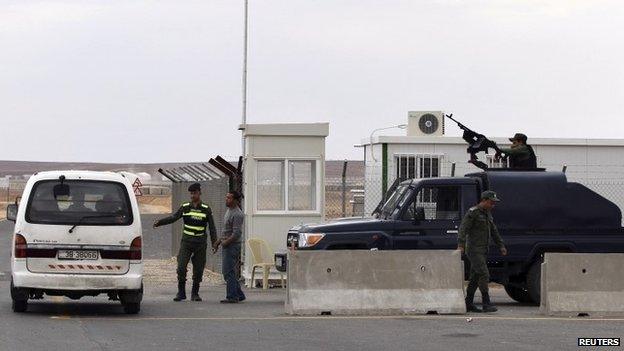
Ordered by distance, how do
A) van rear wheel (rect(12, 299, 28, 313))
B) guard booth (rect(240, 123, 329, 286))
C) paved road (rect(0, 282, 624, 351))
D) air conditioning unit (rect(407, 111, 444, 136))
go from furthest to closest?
air conditioning unit (rect(407, 111, 444, 136)), guard booth (rect(240, 123, 329, 286)), van rear wheel (rect(12, 299, 28, 313)), paved road (rect(0, 282, 624, 351))

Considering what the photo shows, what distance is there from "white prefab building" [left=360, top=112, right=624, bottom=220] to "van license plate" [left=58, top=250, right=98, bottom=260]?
493 inches

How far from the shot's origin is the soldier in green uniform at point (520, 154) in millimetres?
22125

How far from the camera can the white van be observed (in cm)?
1727

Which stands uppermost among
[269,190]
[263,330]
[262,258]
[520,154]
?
[520,154]

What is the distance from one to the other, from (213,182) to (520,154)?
754 cm

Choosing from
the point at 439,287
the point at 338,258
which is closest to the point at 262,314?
the point at 338,258

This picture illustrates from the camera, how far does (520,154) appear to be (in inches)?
871

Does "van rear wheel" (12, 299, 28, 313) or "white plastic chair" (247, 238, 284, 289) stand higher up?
"white plastic chair" (247, 238, 284, 289)

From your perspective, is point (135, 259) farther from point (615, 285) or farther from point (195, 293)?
point (615, 285)

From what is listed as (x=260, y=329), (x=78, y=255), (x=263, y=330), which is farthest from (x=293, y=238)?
(x=263, y=330)

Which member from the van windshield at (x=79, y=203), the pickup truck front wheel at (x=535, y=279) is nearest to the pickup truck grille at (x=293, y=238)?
the pickup truck front wheel at (x=535, y=279)

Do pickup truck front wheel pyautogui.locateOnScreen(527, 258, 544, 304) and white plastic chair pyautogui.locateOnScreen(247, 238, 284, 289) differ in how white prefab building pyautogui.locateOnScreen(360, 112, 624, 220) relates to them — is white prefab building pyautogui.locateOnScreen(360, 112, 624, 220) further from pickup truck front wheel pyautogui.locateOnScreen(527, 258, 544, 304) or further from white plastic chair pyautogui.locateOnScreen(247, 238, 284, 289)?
pickup truck front wheel pyautogui.locateOnScreen(527, 258, 544, 304)

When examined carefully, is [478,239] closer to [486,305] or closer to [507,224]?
[486,305]

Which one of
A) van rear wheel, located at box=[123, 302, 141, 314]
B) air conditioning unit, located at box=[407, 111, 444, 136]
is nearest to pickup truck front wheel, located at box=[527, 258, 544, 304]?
van rear wheel, located at box=[123, 302, 141, 314]
